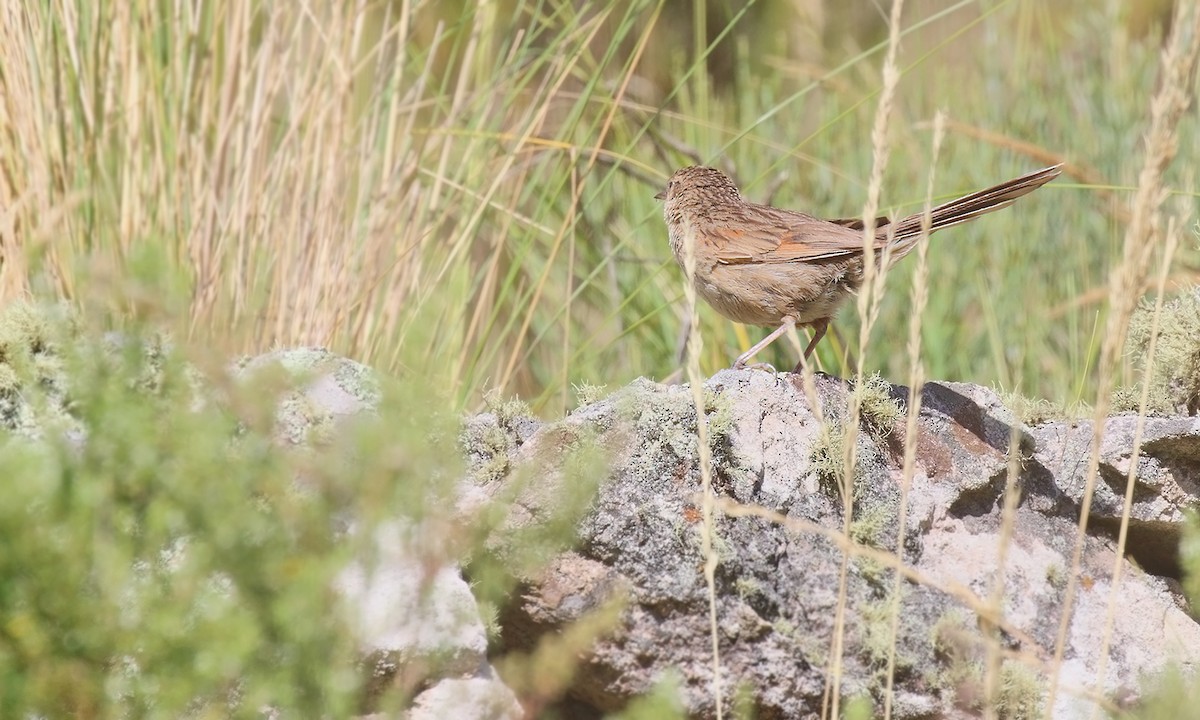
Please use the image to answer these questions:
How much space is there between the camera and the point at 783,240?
4.05 metres

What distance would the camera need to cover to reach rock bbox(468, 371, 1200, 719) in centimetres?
279

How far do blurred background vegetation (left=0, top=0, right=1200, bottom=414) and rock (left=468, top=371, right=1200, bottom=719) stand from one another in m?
0.46

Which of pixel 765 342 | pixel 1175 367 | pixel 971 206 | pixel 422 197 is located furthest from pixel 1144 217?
pixel 422 197

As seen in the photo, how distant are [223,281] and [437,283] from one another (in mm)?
698

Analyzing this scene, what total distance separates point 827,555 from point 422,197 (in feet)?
6.79

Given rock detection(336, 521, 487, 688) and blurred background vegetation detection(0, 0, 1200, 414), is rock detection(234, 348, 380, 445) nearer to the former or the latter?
blurred background vegetation detection(0, 0, 1200, 414)

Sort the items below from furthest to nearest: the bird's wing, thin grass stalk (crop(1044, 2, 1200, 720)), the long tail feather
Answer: the bird's wing < the long tail feather < thin grass stalk (crop(1044, 2, 1200, 720))

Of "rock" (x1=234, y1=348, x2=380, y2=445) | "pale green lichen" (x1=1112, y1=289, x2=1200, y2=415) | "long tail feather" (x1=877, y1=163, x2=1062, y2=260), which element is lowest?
"rock" (x1=234, y1=348, x2=380, y2=445)

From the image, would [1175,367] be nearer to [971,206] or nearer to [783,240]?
[971,206]

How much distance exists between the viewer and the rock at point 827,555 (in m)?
2.79

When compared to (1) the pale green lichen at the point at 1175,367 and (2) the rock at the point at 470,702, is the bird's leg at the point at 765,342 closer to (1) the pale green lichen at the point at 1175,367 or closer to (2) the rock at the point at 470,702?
(1) the pale green lichen at the point at 1175,367

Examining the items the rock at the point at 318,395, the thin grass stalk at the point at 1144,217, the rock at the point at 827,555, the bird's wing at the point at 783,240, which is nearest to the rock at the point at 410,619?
the rock at the point at 827,555

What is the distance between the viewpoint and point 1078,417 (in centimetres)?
346

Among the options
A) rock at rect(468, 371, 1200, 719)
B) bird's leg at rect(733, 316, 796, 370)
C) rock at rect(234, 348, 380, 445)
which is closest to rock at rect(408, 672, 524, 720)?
rock at rect(468, 371, 1200, 719)
